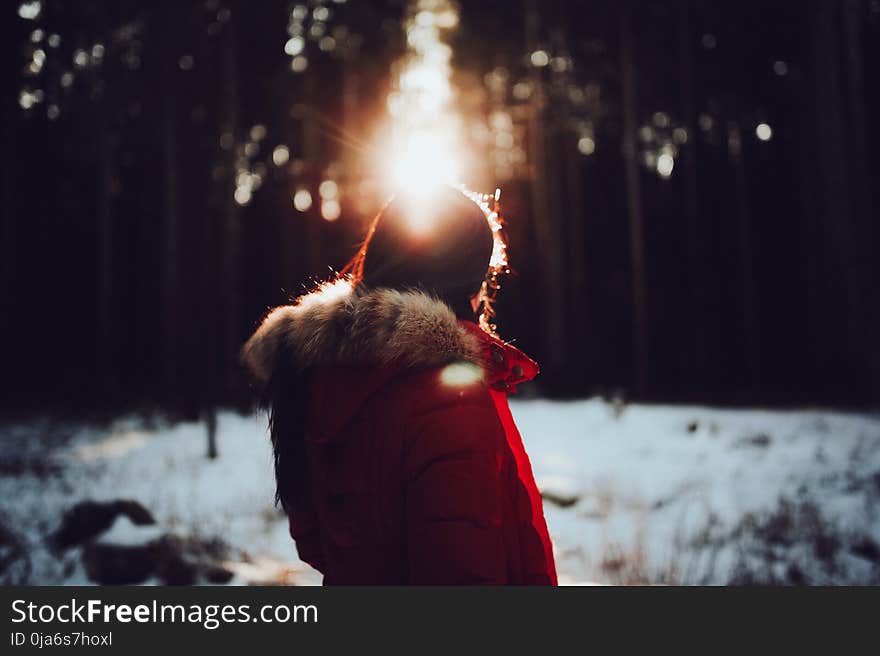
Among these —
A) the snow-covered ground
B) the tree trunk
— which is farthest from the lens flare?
the snow-covered ground

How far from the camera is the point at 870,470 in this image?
6.60 meters

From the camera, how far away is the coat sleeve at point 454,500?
3.77 ft

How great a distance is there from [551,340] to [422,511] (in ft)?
51.5

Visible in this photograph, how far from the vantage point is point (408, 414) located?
1.21m

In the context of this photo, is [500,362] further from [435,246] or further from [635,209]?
[635,209]

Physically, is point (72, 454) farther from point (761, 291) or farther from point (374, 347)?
point (761, 291)

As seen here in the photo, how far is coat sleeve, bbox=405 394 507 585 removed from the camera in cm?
115

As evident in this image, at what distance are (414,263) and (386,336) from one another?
0.24 m

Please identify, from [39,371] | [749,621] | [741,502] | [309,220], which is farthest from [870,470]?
[39,371]

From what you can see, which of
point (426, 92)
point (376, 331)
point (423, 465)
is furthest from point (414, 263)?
point (426, 92)

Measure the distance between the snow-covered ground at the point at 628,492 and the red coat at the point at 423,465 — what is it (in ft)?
12.1

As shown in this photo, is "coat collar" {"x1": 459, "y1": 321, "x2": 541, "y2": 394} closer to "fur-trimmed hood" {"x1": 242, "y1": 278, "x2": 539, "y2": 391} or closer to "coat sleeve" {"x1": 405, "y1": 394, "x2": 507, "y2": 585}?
"fur-trimmed hood" {"x1": 242, "y1": 278, "x2": 539, "y2": 391}

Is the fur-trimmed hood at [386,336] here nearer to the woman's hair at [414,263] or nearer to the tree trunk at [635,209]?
the woman's hair at [414,263]

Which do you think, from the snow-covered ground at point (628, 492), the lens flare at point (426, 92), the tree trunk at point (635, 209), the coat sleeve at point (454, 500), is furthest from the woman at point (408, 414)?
the lens flare at point (426, 92)
